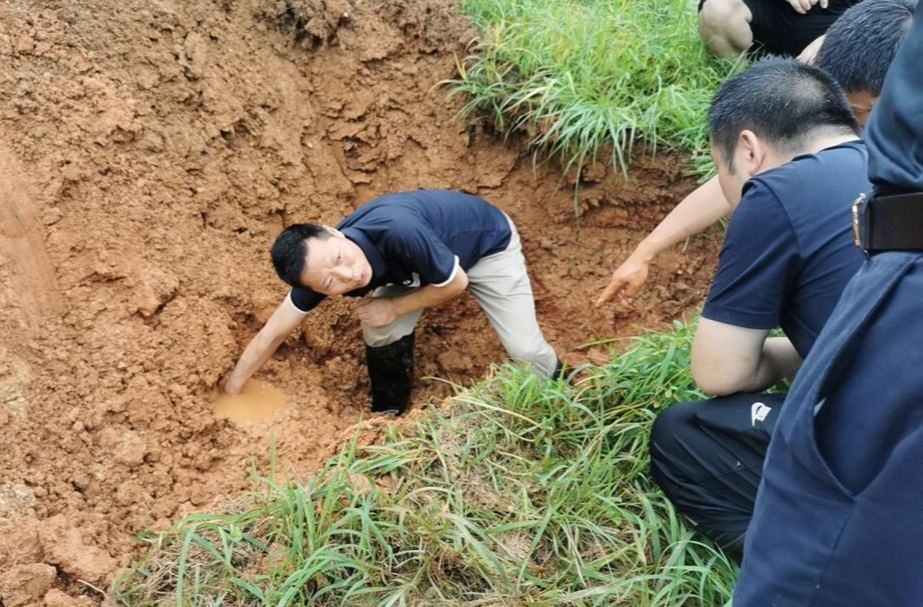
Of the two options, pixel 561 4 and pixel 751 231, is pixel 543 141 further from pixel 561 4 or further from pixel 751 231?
pixel 751 231

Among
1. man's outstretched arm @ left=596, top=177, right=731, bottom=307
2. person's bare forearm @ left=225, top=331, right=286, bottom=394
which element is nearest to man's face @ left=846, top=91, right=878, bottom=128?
man's outstretched arm @ left=596, top=177, right=731, bottom=307

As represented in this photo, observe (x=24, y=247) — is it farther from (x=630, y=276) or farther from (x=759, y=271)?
(x=759, y=271)

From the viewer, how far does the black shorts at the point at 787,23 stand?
3623 mm

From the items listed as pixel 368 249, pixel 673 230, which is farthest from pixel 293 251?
pixel 673 230

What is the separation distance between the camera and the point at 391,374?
3.47 metres

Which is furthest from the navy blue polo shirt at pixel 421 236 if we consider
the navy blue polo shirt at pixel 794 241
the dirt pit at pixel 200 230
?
the navy blue polo shirt at pixel 794 241

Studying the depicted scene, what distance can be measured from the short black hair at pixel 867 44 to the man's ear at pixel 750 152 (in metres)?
0.61

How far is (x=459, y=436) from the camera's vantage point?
2.66 metres

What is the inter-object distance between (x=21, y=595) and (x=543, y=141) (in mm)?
2599

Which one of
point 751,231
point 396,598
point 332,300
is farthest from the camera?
point 332,300

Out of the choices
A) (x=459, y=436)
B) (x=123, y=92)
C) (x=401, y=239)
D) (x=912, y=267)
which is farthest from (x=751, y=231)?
(x=123, y=92)

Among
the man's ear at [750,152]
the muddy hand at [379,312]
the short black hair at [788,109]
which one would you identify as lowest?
the muddy hand at [379,312]

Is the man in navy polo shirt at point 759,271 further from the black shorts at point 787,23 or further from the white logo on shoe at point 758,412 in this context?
the black shorts at point 787,23

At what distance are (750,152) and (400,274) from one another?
1.47m
